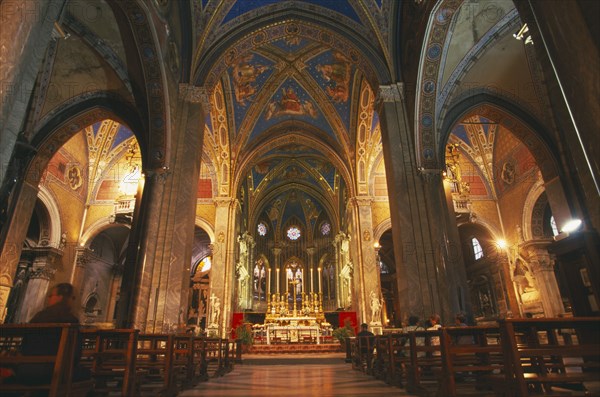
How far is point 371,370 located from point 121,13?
29.5 feet

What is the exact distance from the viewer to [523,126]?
11.2 metres

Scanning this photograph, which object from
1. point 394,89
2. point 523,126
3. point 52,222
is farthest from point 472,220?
point 52,222

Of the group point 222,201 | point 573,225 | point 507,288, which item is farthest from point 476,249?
point 222,201

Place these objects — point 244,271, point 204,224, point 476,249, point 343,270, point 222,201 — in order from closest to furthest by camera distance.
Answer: point 222,201, point 204,224, point 476,249, point 244,271, point 343,270

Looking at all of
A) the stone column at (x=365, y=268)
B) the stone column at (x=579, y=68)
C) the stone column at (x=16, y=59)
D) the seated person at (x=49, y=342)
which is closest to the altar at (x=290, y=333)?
the stone column at (x=365, y=268)

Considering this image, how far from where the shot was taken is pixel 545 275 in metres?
13.4

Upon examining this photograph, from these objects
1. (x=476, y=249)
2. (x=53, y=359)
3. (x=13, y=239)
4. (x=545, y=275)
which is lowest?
(x=53, y=359)

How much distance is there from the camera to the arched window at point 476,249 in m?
18.2

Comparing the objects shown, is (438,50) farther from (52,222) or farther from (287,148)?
(52,222)

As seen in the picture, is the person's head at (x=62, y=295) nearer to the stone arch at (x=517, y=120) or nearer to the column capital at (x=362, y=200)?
the stone arch at (x=517, y=120)

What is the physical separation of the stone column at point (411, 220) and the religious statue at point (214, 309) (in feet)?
28.9

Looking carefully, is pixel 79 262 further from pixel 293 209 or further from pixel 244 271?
pixel 293 209

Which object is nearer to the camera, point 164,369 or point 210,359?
point 164,369

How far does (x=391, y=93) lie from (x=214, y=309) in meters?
10.9
